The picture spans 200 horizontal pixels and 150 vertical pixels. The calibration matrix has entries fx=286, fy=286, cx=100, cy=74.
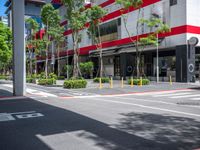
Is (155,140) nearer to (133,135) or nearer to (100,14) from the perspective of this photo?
(133,135)

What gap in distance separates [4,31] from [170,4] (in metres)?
25.0

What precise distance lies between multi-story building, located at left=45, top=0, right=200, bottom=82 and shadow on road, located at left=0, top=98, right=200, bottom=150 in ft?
78.6

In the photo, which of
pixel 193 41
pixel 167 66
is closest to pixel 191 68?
pixel 193 41

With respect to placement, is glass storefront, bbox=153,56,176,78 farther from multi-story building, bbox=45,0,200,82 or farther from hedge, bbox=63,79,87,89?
hedge, bbox=63,79,87,89

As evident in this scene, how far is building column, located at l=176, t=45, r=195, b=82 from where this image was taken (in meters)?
32.4

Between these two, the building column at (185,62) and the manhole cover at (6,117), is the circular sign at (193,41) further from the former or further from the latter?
the manhole cover at (6,117)

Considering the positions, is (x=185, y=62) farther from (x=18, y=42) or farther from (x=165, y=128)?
(x=165, y=128)

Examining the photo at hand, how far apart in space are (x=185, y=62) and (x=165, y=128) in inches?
1011

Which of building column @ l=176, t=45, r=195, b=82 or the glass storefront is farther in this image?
the glass storefront

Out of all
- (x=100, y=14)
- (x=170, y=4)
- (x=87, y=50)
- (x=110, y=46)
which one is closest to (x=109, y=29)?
(x=110, y=46)

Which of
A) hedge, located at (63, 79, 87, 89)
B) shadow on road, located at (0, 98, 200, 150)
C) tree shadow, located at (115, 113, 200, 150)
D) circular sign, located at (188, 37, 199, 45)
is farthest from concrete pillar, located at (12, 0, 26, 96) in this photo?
circular sign, located at (188, 37, 199, 45)

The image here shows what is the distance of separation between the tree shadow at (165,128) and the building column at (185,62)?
23.0 metres

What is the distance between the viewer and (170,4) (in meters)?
34.3

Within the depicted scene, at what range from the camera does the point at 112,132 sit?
7.83m
